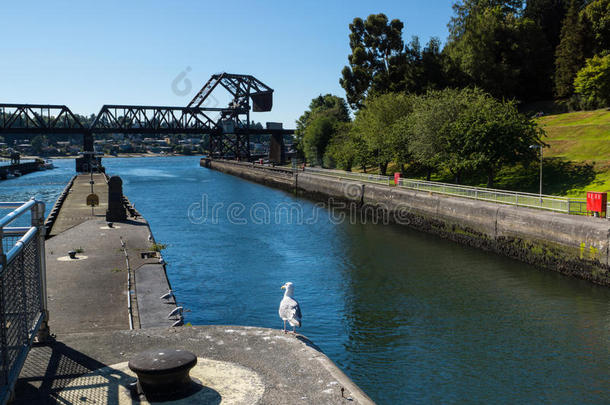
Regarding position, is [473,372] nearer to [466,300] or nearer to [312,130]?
[466,300]

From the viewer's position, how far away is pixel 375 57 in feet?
299

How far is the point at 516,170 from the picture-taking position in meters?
54.4

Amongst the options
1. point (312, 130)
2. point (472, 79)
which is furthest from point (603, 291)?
A: point (312, 130)

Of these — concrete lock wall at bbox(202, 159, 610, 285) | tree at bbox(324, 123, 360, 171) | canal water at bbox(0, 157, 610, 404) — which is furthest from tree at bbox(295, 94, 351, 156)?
canal water at bbox(0, 157, 610, 404)

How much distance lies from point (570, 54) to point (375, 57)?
1205 inches

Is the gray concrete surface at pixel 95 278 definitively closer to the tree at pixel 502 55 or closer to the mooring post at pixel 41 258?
the mooring post at pixel 41 258

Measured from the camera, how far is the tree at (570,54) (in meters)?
79.6

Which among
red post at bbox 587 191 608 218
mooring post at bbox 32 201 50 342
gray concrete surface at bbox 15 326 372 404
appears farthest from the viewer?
red post at bbox 587 191 608 218

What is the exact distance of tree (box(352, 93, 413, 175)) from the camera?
225 ft

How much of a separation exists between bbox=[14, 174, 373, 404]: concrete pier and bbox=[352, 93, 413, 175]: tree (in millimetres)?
51137

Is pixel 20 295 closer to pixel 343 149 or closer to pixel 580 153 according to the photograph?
pixel 580 153

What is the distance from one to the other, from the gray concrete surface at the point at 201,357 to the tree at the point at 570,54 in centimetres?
8224

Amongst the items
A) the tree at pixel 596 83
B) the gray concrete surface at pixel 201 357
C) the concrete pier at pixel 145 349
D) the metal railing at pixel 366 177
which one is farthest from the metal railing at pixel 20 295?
the tree at pixel 596 83

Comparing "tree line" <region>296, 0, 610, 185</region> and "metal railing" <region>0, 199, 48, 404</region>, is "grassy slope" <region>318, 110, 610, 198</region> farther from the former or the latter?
"metal railing" <region>0, 199, 48, 404</region>
